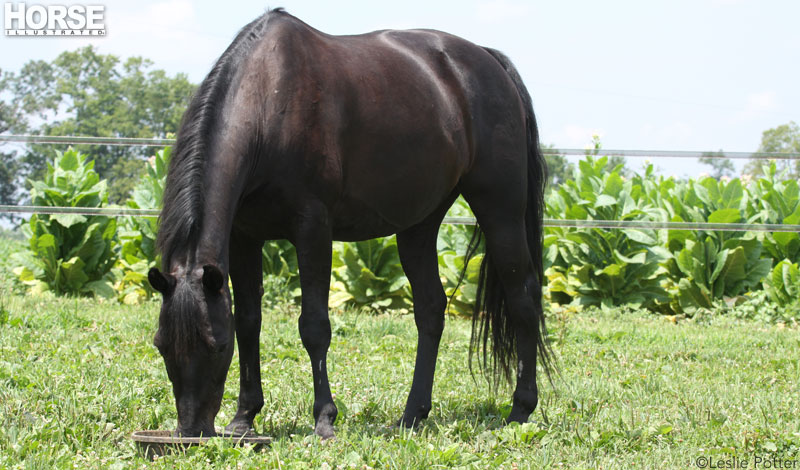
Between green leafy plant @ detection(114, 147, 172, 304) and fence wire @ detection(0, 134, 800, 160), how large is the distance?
45cm

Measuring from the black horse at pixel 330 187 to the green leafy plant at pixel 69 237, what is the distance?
18.0 ft

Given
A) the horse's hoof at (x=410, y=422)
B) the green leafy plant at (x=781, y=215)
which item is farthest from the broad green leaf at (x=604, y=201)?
the horse's hoof at (x=410, y=422)

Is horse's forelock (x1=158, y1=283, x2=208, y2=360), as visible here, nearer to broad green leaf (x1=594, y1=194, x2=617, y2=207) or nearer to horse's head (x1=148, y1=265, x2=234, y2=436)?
horse's head (x1=148, y1=265, x2=234, y2=436)

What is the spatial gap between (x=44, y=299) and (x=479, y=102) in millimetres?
5571

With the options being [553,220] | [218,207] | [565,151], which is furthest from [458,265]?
[218,207]

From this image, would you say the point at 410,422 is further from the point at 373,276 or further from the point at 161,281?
the point at 373,276

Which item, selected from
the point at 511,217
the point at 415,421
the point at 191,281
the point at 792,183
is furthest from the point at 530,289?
the point at 792,183

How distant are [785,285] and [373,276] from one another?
4272 mm

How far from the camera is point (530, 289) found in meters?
4.24

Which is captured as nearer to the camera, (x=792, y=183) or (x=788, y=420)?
(x=788, y=420)

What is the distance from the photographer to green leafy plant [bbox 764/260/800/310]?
25.8 ft

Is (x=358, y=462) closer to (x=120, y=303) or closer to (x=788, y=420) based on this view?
(x=788, y=420)

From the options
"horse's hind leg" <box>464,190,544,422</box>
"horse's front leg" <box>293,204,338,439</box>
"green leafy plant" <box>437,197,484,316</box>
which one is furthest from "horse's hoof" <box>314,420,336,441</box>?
"green leafy plant" <box>437,197,484,316</box>

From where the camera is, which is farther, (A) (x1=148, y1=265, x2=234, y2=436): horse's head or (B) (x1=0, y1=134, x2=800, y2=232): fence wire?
(B) (x1=0, y1=134, x2=800, y2=232): fence wire
